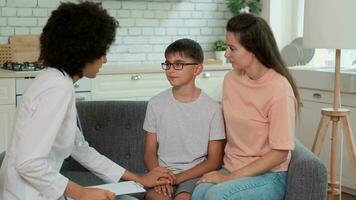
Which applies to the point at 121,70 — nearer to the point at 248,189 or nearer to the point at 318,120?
the point at 318,120

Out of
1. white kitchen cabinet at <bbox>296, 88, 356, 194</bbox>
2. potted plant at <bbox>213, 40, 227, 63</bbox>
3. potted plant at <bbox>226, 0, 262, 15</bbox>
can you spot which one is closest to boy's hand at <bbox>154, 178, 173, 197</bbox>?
white kitchen cabinet at <bbox>296, 88, 356, 194</bbox>

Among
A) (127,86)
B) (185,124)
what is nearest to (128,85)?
(127,86)

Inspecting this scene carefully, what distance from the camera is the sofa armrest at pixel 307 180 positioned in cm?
185

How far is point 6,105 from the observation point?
10.8 ft

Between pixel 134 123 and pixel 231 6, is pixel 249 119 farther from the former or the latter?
pixel 231 6

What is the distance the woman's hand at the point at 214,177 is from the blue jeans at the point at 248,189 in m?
→ 0.02

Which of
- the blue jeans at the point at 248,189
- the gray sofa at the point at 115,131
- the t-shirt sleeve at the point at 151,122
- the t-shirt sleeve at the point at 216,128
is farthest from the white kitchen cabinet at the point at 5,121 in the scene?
the blue jeans at the point at 248,189

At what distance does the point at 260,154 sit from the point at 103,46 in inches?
31.9

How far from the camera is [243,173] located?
6.42 feet

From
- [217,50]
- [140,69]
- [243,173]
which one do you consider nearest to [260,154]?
[243,173]

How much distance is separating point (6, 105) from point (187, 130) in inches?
66.2

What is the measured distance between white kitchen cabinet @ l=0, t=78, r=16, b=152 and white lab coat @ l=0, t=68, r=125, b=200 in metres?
1.78

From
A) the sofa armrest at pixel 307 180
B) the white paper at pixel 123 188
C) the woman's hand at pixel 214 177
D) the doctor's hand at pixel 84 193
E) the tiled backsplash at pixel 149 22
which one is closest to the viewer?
the doctor's hand at pixel 84 193

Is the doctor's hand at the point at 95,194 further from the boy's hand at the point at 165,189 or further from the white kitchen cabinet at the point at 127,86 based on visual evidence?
the white kitchen cabinet at the point at 127,86
